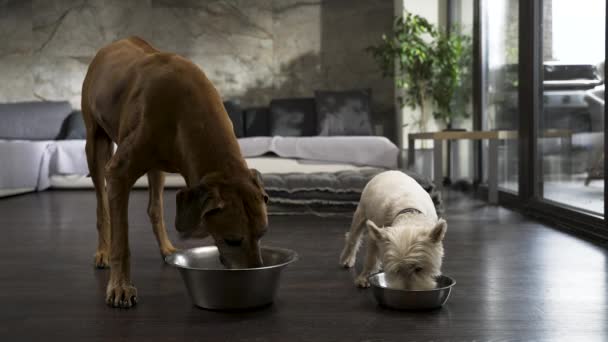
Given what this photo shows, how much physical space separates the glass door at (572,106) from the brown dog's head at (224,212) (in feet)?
7.85

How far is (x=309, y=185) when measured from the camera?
4422 mm

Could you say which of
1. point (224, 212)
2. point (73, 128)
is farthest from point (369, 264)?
point (73, 128)

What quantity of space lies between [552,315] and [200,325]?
1108 mm

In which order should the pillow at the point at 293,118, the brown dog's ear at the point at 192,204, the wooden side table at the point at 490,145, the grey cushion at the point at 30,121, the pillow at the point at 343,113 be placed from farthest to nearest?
the grey cushion at the point at 30,121, the pillow at the point at 293,118, the pillow at the point at 343,113, the wooden side table at the point at 490,145, the brown dog's ear at the point at 192,204

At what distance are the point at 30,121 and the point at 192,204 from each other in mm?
6480

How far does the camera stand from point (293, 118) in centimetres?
727

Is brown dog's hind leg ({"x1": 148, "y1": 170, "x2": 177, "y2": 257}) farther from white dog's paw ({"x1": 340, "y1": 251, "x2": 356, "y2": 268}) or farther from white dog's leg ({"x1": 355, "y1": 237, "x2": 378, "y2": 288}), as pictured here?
white dog's leg ({"x1": 355, "y1": 237, "x2": 378, "y2": 288})

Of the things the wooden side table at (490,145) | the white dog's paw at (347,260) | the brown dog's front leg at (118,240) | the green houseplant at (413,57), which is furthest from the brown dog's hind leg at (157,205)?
the green houseplant at (413,57)

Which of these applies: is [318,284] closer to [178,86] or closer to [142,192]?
[178,86]

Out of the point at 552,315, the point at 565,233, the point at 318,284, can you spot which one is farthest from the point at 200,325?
the point at 565,233

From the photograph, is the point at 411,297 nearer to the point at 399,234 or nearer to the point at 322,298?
the point at 399,234

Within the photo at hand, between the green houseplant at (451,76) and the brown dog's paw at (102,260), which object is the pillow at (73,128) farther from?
the brown dog's paw at (102,260)

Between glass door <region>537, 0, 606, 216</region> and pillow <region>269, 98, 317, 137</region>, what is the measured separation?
330cm

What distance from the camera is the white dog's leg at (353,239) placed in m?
2.56
